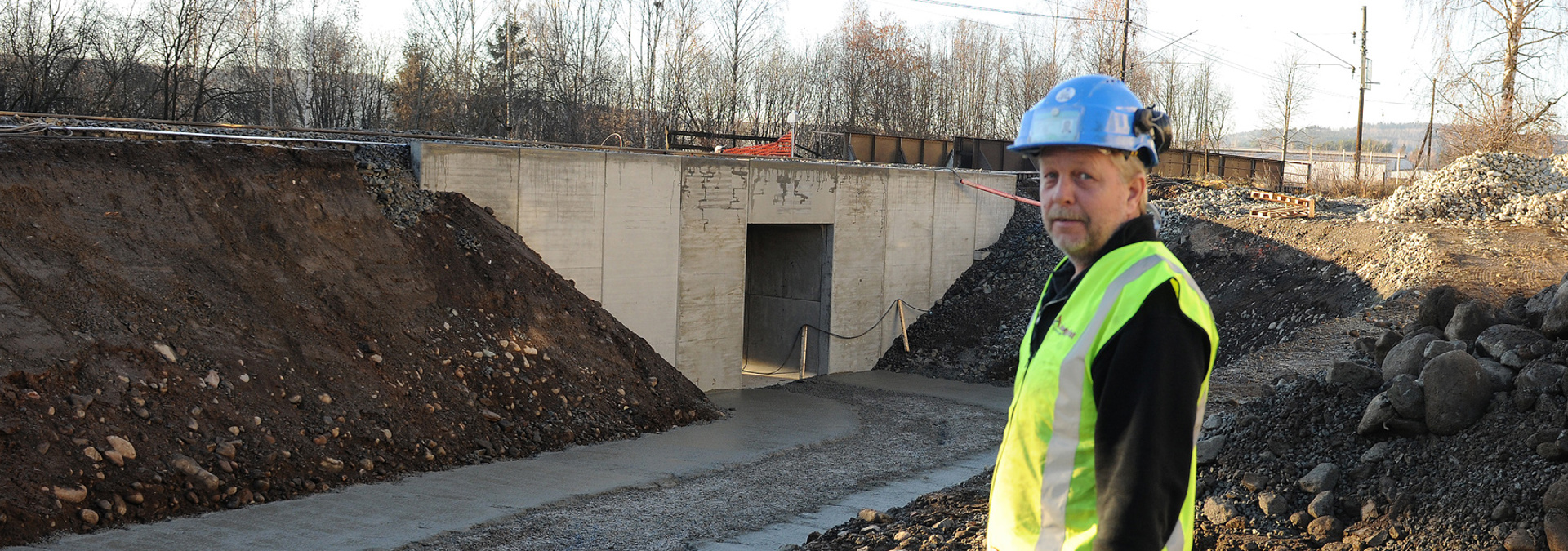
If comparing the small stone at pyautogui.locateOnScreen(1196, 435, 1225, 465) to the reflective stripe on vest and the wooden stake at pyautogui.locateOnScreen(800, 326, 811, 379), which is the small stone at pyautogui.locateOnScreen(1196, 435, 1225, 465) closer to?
the reflective stripe on vest

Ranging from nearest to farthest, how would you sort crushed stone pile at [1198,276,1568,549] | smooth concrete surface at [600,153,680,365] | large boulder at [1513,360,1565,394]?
crushed stone pile at [1198,276,1568,549] → large boulder at [1513,360,1565,394] → smooth concrete surface at [600,153,680,365]

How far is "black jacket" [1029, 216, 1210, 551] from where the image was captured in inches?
72.5

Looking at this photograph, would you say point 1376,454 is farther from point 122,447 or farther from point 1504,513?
point 122,447

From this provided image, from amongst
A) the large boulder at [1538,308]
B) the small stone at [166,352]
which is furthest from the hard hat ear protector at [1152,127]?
the small stone at [166,352]

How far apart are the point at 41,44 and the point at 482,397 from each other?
20826mm

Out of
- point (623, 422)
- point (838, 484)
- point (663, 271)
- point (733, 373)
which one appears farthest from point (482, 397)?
point (733, 373)

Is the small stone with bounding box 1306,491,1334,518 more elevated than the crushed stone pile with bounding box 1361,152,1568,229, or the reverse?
the crushed stone pile with bounding box 1361,152,1568,229

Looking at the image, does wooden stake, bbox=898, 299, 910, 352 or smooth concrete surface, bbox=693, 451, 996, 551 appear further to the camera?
wooden stake, bbox=898, 299, 910, 352

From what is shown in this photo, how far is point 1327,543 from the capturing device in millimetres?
5934

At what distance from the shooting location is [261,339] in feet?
33.5

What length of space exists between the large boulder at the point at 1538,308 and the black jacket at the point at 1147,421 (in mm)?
6899

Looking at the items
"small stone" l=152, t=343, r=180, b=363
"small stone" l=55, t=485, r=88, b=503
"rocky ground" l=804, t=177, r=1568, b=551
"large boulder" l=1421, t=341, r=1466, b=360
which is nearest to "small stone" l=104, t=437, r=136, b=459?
"small stone" l=55, t=485, r=88, b=503

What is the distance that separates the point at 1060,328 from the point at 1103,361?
180 mm

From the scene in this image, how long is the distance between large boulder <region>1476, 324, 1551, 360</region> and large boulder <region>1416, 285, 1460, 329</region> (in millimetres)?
1257
